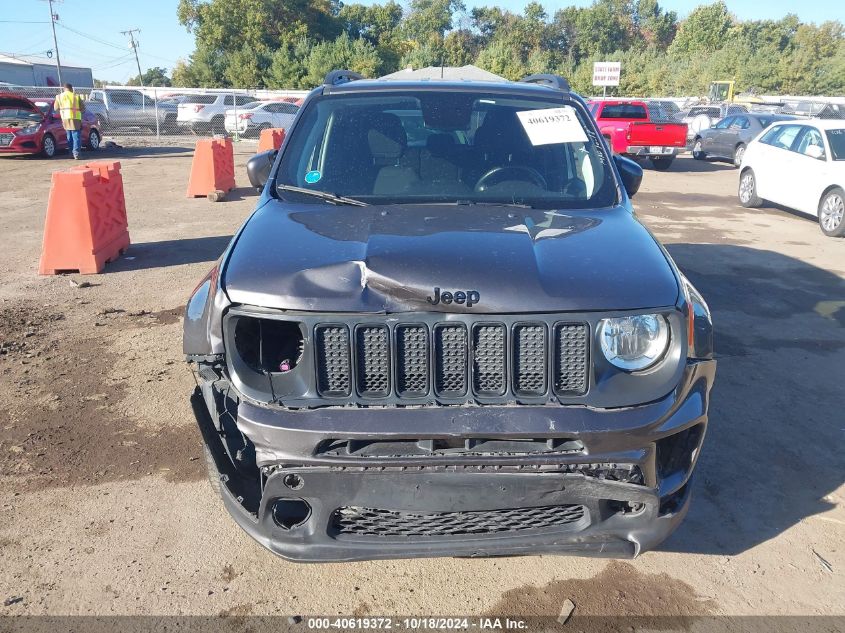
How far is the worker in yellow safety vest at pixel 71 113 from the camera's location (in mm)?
17953

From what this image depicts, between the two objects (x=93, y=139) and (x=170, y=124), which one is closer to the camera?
(x=93, y=139)

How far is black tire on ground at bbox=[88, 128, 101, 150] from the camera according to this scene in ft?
68.9

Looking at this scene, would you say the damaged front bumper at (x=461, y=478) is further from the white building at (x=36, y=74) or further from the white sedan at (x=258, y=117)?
the white building at (x=36, y=74)

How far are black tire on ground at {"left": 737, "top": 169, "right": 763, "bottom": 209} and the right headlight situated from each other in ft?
38.7

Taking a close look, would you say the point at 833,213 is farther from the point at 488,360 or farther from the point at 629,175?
the point at 488,360

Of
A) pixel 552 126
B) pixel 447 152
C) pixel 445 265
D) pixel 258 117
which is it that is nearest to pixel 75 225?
pixel 447 152

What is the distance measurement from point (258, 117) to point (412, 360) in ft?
86.7

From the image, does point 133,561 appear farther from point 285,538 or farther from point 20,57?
point 20,57

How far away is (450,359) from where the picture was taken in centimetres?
250

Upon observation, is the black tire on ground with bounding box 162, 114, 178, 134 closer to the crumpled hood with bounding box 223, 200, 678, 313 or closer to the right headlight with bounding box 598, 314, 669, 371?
the crumpled hood with bounding box 223, 200, 678, 313

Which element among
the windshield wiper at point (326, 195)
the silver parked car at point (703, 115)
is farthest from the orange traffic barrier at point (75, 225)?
the silver parked car at point (703, 115)

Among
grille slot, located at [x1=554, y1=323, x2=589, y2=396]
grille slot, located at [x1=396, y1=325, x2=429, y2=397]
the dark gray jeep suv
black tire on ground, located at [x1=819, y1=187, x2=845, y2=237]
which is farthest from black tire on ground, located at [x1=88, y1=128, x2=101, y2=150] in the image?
grille slot, located at [x1=554, y1=323, x2=589, y2=396]

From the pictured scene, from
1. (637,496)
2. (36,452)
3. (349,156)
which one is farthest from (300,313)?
(36,452)

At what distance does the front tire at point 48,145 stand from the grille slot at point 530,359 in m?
20.4
